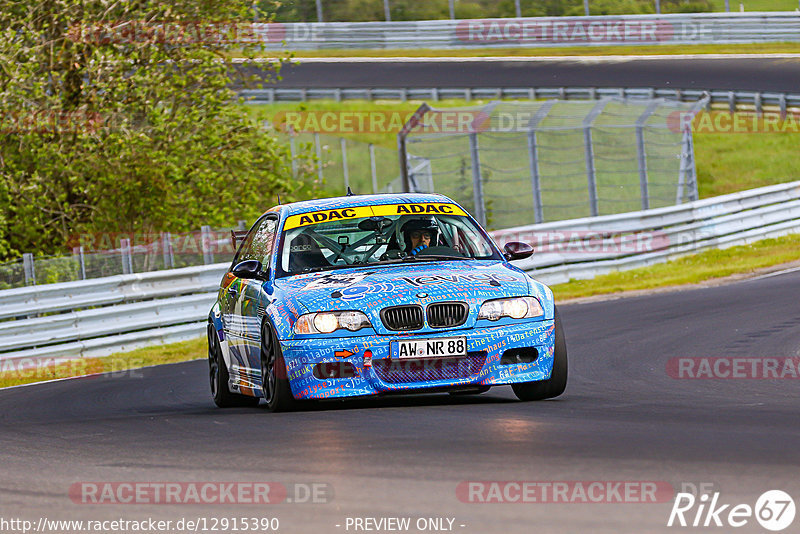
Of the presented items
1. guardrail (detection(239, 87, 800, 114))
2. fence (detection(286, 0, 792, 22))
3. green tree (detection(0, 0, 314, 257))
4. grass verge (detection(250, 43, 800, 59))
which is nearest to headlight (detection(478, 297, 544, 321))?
green tree (detection(0, 0, 314, 257))

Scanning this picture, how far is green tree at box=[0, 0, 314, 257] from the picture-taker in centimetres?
2236

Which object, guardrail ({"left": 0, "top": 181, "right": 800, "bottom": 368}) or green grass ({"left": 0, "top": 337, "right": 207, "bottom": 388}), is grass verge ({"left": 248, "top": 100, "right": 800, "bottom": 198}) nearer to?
guardrail ({"left": 0, "top": 181, "right": 800, "bottom": 368})

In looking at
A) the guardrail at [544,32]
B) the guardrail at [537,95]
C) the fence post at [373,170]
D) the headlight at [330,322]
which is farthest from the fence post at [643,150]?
the guardrail at [544,32]

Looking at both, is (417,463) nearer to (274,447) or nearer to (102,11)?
(274,447)

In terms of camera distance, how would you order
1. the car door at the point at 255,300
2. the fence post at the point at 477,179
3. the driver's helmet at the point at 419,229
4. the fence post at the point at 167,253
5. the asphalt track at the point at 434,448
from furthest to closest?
the fence post at the point at 477,179 < the fence post at the point at 167,253 < the driver's helmet at the point at 419,229 < the car door at the point at 255,300 < the asphalt track at the point at 434,448

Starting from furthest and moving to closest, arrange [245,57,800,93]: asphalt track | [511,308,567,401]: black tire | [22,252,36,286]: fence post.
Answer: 1. [245,57,800,93]: asphalt track
2. [22,252,36,286]: fence post
3. [511,308,567,401]: black tire

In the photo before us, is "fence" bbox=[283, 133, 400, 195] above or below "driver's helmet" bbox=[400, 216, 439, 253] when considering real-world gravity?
below

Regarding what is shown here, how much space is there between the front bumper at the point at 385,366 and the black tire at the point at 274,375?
74 millimetres

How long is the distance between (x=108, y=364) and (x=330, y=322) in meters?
8.86

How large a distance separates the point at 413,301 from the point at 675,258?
1596 centimetres

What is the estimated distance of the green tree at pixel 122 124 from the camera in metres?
22.4

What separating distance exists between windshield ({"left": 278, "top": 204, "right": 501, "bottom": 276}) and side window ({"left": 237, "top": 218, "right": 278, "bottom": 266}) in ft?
0.73

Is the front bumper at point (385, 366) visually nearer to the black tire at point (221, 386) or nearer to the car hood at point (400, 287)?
the car hood at point (400, 287)

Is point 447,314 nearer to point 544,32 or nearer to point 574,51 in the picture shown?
point 574,51
